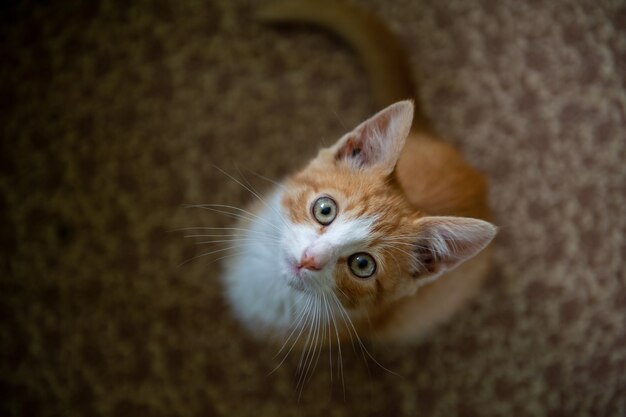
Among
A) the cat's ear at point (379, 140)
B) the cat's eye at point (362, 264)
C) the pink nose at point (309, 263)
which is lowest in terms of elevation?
the cat's eye at point (362, 264)

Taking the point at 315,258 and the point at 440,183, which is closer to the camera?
the point at 315,258

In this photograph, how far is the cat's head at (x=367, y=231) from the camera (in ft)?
3.30

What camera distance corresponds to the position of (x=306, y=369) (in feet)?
5.15

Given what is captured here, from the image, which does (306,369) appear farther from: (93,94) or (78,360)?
(93,94)

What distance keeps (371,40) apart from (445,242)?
857 mm

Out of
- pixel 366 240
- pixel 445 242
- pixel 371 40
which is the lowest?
pixel 445 242

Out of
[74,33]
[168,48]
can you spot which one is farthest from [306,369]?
[74,33]

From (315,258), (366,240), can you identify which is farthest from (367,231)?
(315,258)

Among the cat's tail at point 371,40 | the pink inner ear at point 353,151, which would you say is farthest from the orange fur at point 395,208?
the cat's tail at point 371,40

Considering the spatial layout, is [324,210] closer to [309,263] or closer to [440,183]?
[309,263]

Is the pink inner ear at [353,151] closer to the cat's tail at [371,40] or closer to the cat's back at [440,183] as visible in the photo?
the cat's back at [440,183]

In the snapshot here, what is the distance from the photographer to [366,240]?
1.03 meters

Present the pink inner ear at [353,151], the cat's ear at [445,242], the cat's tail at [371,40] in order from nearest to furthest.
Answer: the cat's ear at [445,242]
the pink inner ear at [353,151]
the cat's tail at [371,40]

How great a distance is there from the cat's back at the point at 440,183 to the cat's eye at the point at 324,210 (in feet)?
0.98
